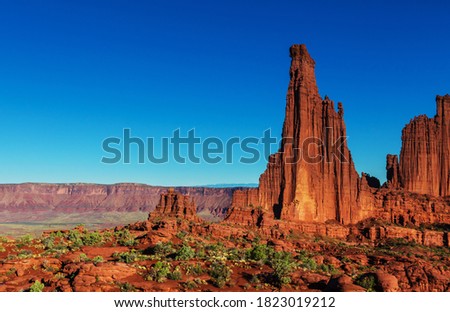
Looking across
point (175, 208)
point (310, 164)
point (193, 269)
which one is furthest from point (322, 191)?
point (193, 269)

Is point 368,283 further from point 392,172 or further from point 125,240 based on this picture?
point 392,172

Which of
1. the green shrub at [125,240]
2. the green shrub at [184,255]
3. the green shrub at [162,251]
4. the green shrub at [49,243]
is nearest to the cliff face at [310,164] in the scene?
the green shrub at [125,240]

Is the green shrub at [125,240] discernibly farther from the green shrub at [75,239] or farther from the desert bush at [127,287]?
the desert bush at [127,287]

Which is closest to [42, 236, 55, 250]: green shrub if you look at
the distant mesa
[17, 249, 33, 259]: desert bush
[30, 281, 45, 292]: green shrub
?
[17, 249, 33, 259]: desert bush

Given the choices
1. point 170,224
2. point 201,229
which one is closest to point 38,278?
point 170,224

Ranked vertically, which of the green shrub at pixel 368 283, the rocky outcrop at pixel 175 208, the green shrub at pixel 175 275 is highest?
the rocky outcrop at pixel 175 208

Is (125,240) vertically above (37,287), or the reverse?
(125,240)

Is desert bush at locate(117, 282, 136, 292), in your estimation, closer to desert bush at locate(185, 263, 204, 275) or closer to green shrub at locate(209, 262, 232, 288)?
green shrub at locate(209, 262, 232, 288)
